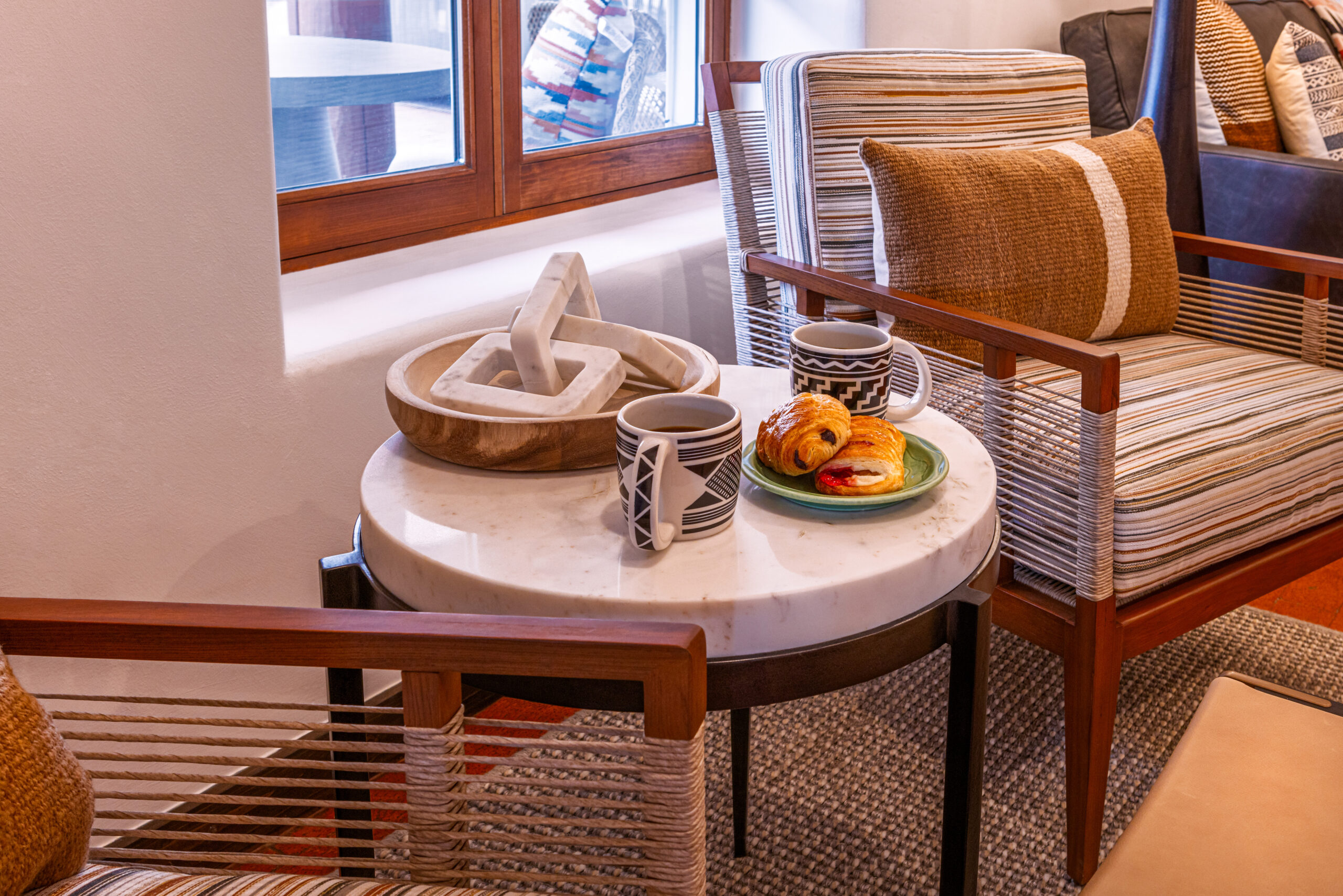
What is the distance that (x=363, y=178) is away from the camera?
5.68 feet

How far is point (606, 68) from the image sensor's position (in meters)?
2.12

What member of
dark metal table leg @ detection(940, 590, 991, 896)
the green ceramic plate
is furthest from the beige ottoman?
the green ceramic plate

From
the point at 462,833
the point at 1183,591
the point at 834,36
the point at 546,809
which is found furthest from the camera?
the point at 834,36

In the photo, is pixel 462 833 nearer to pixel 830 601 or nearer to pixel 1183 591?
pixel 830 601

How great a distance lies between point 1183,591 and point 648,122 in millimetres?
1402

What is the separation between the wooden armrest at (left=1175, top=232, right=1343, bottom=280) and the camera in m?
1.59

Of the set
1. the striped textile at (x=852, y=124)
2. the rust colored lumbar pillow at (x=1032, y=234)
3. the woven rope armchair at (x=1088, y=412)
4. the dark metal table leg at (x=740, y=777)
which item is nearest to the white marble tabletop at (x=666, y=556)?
the woven rope armchair at (x=1088, y=412)

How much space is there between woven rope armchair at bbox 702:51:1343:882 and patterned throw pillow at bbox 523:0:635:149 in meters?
0.39

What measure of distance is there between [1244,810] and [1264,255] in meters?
1.17

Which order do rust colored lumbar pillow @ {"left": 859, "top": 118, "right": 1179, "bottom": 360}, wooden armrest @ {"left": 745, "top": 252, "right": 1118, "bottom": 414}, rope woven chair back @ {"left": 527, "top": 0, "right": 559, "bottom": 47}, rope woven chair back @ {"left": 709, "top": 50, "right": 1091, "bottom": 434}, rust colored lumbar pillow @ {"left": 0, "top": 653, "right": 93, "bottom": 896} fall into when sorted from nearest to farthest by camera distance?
1. rust colored lumbar pillow @ {"left": 0, "top": 653, "right": 93, "bottom": 896}
2. wooden armrest @ {"left": 745, "top": 252, "right": 1118, "bottom": 414}
3. rust colored lumbar pillow @ {"left": 859, "top": 118, "right": 1179, "bottom": 360}
4. rope woven chair back @ {"left": 709, "top": 50, "right": 1091, "bottom": 434}
5. rope woven chair back @ {"left": 527, "top": 0, "right": 559, "bottom": 47}

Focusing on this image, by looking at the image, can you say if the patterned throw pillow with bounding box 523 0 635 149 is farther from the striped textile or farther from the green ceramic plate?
the green ceramic plate

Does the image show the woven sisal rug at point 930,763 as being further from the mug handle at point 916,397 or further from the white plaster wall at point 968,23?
the white plaster wall at point 968,23

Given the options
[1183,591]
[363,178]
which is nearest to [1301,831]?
[1183,591]

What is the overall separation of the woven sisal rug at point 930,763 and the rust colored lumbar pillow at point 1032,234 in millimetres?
535
